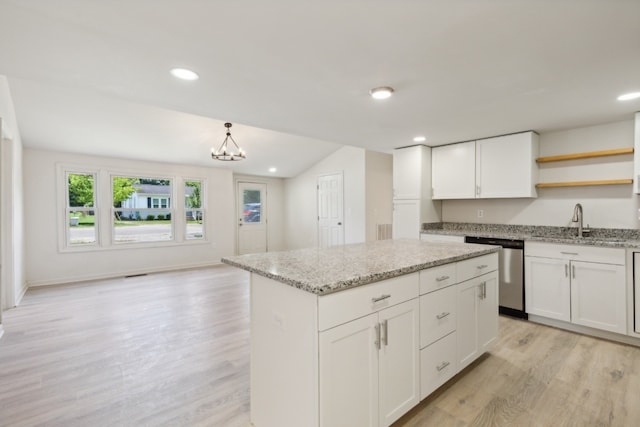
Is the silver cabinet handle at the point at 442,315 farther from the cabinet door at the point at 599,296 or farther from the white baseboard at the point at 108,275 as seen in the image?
the white baseboard at the point at 108,275

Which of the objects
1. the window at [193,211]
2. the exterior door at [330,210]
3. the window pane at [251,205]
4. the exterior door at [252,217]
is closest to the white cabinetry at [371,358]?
the exterior door at [330,210]

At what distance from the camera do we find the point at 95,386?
2.15m

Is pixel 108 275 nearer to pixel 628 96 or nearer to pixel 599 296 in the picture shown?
pixel 599 296

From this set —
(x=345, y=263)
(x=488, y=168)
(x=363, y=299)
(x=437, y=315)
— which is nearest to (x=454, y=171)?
(x=488, y=168)

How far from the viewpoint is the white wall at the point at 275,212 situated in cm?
827

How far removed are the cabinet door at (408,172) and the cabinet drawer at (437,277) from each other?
2385 mm

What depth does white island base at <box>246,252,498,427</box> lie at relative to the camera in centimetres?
136

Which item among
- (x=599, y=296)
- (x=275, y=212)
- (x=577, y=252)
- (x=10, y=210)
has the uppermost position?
(x=10, y=210)

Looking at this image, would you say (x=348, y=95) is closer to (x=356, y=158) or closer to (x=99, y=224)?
(x=356, y=158)

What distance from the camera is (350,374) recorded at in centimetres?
143

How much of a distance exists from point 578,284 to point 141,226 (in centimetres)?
682

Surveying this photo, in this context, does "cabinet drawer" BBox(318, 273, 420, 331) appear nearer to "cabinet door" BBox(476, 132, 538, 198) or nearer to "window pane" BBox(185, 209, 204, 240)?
"cabinet door" BBox(476, 132, 538, 198)

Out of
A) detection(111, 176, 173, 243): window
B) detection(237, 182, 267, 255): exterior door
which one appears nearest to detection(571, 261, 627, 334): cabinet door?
detection(237, 182, 267, 255): exterior door

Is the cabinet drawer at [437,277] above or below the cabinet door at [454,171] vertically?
below
